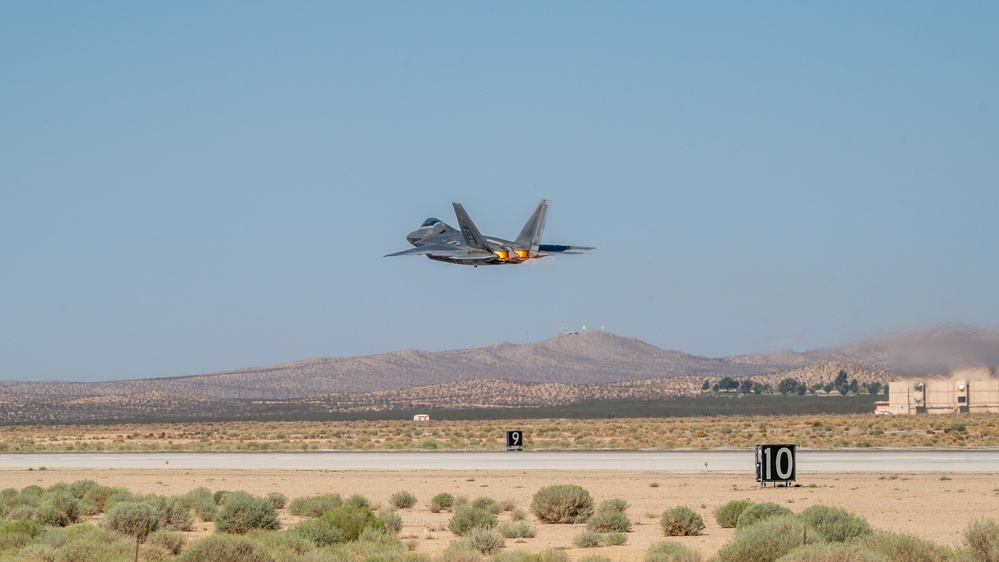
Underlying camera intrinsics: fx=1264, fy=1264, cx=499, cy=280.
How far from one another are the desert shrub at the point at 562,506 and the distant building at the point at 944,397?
9119cm

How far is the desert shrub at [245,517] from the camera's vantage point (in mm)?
29344

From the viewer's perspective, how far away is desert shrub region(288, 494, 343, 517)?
3441 cm

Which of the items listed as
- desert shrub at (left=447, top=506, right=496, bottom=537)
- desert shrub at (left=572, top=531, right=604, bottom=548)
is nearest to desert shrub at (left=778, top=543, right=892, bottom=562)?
desert shrub at (left=572, top=531, right=604, bottom=548)

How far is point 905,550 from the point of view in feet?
63.4

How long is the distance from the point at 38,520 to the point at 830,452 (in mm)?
39919

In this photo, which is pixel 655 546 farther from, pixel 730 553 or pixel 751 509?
pixel 751 509

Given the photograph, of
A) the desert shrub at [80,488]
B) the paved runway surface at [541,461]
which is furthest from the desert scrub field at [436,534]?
the paved runway surface at [541,461]

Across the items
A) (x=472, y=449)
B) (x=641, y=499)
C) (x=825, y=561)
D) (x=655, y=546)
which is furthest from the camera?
(x=472, y=449)

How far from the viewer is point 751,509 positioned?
2841cm

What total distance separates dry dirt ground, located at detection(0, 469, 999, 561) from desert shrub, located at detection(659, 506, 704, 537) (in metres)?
0.25

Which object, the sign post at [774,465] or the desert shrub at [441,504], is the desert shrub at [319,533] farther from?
the sign post at [774,465]

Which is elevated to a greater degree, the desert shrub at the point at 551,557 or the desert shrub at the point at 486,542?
the desert shrub at the point at 551,557

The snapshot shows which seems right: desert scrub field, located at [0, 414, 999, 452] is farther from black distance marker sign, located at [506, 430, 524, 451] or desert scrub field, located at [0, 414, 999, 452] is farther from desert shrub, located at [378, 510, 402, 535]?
desert shrub, located at [378, 510, 402, 535]

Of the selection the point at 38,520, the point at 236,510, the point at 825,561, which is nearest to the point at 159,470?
the point at 38,520
